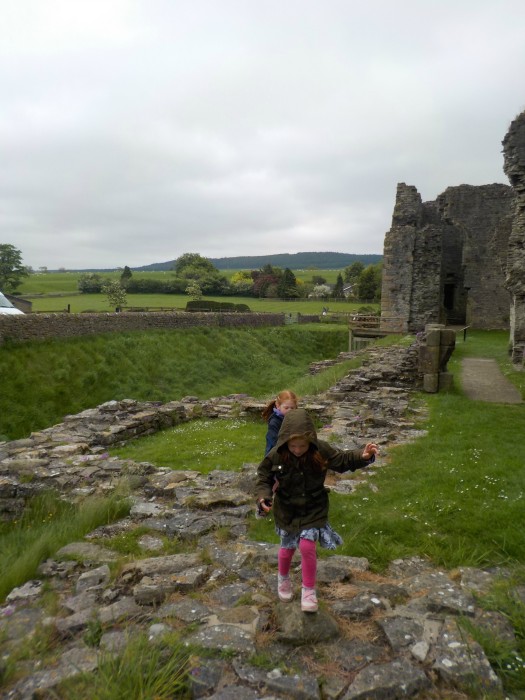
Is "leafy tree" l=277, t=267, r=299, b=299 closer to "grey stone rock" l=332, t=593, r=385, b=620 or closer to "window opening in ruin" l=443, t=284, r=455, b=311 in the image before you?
"window opening in ruin" l=443, t=284, r=455, b=311

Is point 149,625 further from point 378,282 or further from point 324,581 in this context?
point 378,282

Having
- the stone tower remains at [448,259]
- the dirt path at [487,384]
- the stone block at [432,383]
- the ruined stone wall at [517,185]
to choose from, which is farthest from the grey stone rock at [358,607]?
the stone tower remains at [448,259]

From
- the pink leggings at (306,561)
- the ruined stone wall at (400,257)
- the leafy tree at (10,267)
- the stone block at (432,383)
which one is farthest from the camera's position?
the leafy tree at (10,267)

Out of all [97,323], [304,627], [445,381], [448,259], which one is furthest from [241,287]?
[304,627]

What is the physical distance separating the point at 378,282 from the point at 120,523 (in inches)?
3063

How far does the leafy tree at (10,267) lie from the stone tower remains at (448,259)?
58.8 metres

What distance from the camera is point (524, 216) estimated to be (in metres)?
17.0

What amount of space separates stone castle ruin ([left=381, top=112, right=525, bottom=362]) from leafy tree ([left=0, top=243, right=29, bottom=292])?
2295 inches

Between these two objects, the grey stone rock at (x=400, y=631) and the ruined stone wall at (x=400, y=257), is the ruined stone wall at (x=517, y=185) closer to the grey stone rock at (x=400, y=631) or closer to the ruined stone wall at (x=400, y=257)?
the ruined stone wall at (x=400, y=257)

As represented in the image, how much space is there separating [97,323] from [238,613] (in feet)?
87.3

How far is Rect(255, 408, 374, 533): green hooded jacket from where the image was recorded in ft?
13.9

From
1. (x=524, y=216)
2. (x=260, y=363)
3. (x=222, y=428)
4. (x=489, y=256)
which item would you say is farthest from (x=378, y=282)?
(x=222, y=428)

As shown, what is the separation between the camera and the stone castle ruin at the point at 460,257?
58.9 feet

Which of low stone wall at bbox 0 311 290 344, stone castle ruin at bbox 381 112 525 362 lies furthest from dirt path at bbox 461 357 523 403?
low stone wall at bbox 0 311 290 344
